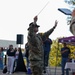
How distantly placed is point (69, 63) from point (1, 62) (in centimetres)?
726

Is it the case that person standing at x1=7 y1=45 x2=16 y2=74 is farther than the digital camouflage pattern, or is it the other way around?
person standing at x1=7 y1=45 x2=16 y2=74

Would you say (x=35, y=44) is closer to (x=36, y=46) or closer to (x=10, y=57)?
(x=36, y=46)

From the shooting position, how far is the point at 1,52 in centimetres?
1927

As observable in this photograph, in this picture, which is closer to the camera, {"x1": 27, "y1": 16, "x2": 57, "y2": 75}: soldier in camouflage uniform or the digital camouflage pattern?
{"x1": 27, "y1": 16, "x2": 57, "y2": 75}: soldier in camouflage uniform

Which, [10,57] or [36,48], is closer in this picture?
[36,48]

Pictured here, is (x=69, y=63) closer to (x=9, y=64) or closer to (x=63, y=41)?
(x=63, y=41)

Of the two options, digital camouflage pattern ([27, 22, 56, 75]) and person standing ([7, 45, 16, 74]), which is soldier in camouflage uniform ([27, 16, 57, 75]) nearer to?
digital camouflage pattern ([27, 22, 56, 75])

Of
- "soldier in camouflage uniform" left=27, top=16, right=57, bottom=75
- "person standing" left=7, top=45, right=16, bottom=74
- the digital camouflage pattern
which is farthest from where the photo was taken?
"person standing" left=7, top=45, right=16, bottom=74

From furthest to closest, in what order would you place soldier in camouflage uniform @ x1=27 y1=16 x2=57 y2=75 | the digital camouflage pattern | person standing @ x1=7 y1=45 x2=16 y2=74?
person standing @ x1=7 y1=45 x2=16 y2=74
the digital camouflage pattern
soldier in camouflage uniform @ x1=27 y1=16 x2=57 y2=75

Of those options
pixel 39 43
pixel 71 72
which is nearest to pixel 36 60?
pixel 39 43

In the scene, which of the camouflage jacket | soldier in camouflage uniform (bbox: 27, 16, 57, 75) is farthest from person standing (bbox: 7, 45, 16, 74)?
the camouflage jacket

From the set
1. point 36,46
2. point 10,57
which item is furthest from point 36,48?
point 10,57

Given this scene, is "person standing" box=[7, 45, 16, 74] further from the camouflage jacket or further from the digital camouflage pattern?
the camouflage jacket

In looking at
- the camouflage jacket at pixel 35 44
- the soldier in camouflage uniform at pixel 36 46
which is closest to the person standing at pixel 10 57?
the soldier in camouflage uniform at pixel 36 46
